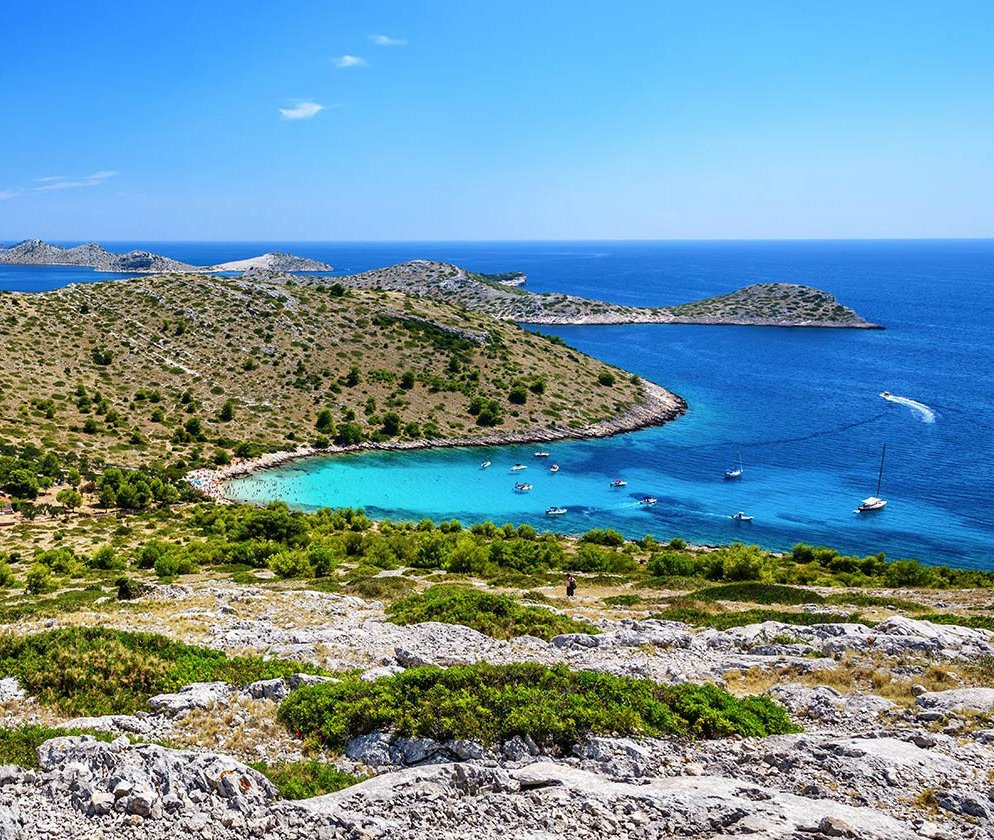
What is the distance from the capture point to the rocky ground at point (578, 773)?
1050cm

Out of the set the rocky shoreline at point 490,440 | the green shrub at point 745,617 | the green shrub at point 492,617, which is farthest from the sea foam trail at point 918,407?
the green shrub at point 492,617

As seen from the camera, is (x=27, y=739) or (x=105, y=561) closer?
A: (x=27, y=739)

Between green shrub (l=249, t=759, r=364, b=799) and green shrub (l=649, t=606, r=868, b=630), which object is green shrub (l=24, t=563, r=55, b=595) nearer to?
green shrub (l=249, t=759, r=364, b=799)

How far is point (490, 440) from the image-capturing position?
86.2 m

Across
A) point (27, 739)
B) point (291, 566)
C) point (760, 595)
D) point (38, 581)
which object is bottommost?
point (291, 566)

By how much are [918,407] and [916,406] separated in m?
0.59

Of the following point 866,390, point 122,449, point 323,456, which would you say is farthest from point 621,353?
point 122,449

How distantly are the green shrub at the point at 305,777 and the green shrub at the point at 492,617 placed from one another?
882 cm

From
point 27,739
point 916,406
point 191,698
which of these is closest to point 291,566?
point 191,698

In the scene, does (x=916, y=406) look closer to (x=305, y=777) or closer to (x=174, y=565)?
(x=174, y=565)

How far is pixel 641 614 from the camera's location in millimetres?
26672

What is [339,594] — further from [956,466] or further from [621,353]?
[621,353]

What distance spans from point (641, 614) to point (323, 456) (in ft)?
188

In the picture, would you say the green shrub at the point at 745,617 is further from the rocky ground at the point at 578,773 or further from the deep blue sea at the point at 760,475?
the deep blue sea at the point at 760,475
